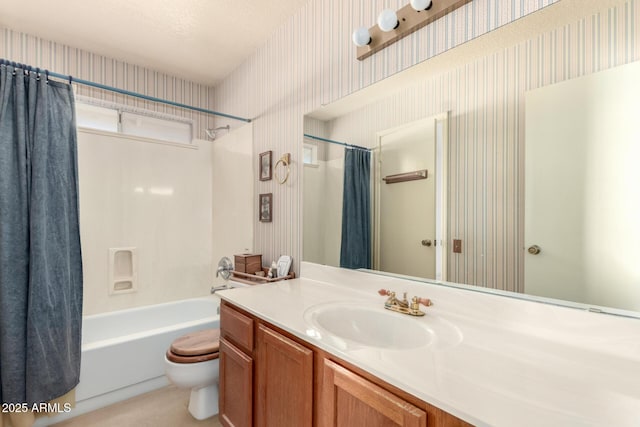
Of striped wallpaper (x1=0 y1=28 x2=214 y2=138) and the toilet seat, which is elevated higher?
striped wallpaper (x1=0 y1=28 x2=214 y2=138)

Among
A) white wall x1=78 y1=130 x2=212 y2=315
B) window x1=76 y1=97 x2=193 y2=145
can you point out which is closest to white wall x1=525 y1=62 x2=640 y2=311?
white wall x1=78 y1=130 x2=212 y2=315

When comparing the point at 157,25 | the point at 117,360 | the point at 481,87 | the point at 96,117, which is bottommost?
the point at 117,360

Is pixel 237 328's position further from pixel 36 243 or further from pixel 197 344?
pixel 36 243

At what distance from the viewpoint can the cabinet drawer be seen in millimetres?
1377

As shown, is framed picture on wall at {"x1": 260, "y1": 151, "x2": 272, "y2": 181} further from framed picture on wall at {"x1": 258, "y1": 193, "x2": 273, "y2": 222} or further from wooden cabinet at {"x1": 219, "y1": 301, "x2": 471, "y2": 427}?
wooden cabinet at {"x1": 219, "y1": 301, "x2": 471, "y2": 427}

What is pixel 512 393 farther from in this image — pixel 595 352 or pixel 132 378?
pixel 132 378

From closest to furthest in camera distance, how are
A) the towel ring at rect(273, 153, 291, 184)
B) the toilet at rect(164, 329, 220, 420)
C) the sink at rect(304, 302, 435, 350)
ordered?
1. the sink at rect(304, 302, 435, 350)
2. the toilet at rect(164, 329, 220, 420)
3. the towel ring at rect(273, 153, 291, 184)

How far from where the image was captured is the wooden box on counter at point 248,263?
2277mm

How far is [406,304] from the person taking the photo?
127cm

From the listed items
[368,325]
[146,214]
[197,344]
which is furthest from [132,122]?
[368,325]

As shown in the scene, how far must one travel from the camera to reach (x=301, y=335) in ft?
3.51

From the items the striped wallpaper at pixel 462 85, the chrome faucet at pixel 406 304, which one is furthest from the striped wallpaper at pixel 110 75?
the chrome faucet at pixel 406 304

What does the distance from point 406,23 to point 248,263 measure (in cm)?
181

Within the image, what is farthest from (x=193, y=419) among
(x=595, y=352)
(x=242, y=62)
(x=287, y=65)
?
(x=242, y=62)
